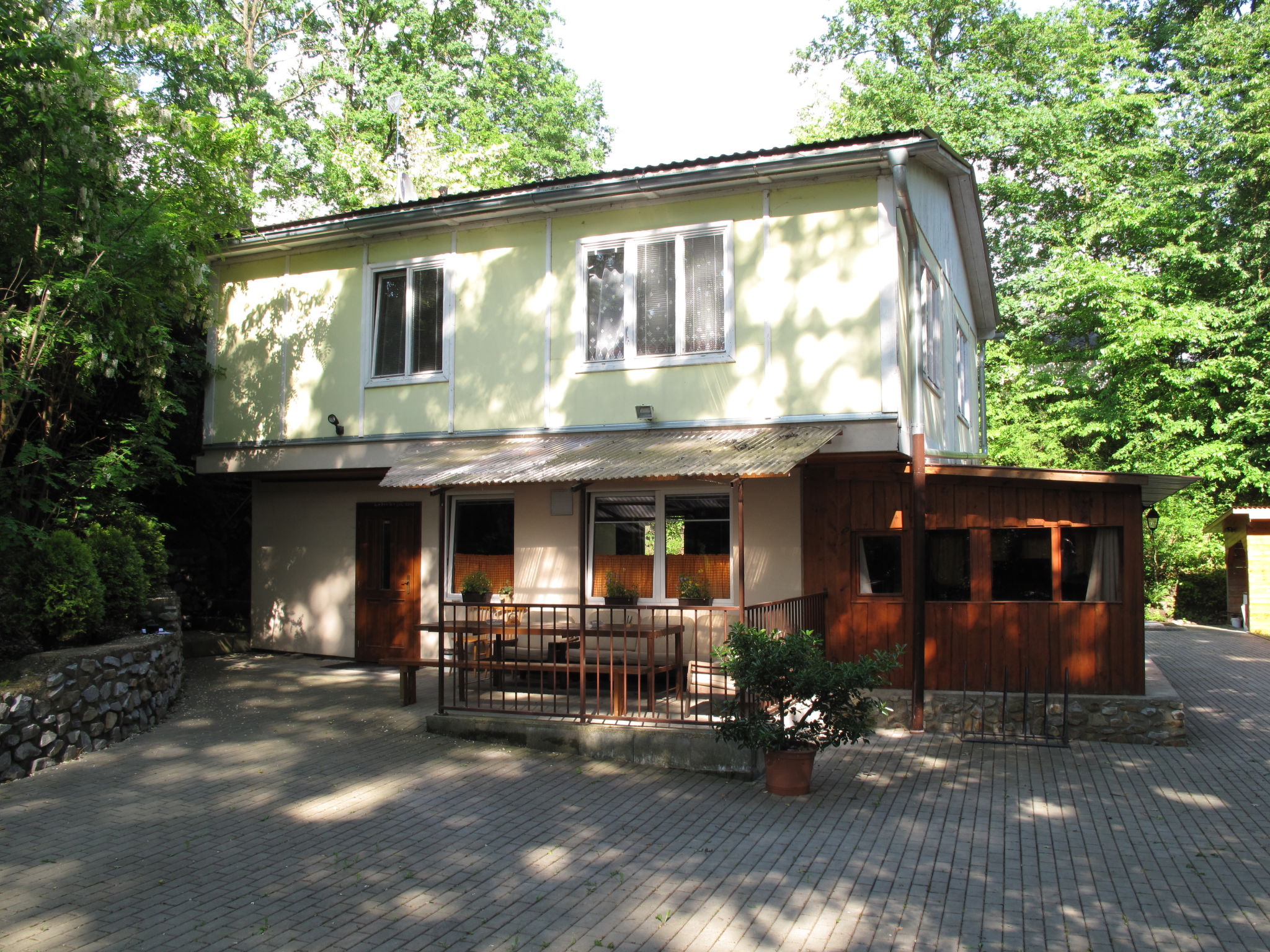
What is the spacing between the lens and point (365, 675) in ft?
41.1

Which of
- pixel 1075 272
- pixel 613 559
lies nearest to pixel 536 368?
pixel 613 559

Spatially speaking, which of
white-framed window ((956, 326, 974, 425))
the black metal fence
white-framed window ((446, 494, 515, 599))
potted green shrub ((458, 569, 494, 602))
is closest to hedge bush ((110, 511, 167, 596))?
white-framed window ((446, 494, 515, 599))

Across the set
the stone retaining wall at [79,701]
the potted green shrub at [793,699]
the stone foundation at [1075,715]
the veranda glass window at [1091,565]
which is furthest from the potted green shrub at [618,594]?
the stone retaining wall at [79,701]

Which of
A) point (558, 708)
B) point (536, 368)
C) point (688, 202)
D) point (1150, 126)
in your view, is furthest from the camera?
point (1150, 126)

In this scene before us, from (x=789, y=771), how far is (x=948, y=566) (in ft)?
12.4

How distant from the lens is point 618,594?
Result: 10875 mm

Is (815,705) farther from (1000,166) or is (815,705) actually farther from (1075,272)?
(1000,166)

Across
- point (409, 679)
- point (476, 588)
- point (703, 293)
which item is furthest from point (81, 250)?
point (703, 293)

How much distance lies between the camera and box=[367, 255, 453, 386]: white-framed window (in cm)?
1223

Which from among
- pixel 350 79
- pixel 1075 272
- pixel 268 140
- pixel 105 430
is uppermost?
pixel 350 79

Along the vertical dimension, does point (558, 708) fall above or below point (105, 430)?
below

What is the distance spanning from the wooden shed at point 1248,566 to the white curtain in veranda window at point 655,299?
578 inches

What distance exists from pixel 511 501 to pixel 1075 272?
17.5 meters

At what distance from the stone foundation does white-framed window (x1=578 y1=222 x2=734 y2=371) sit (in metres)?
4.49
